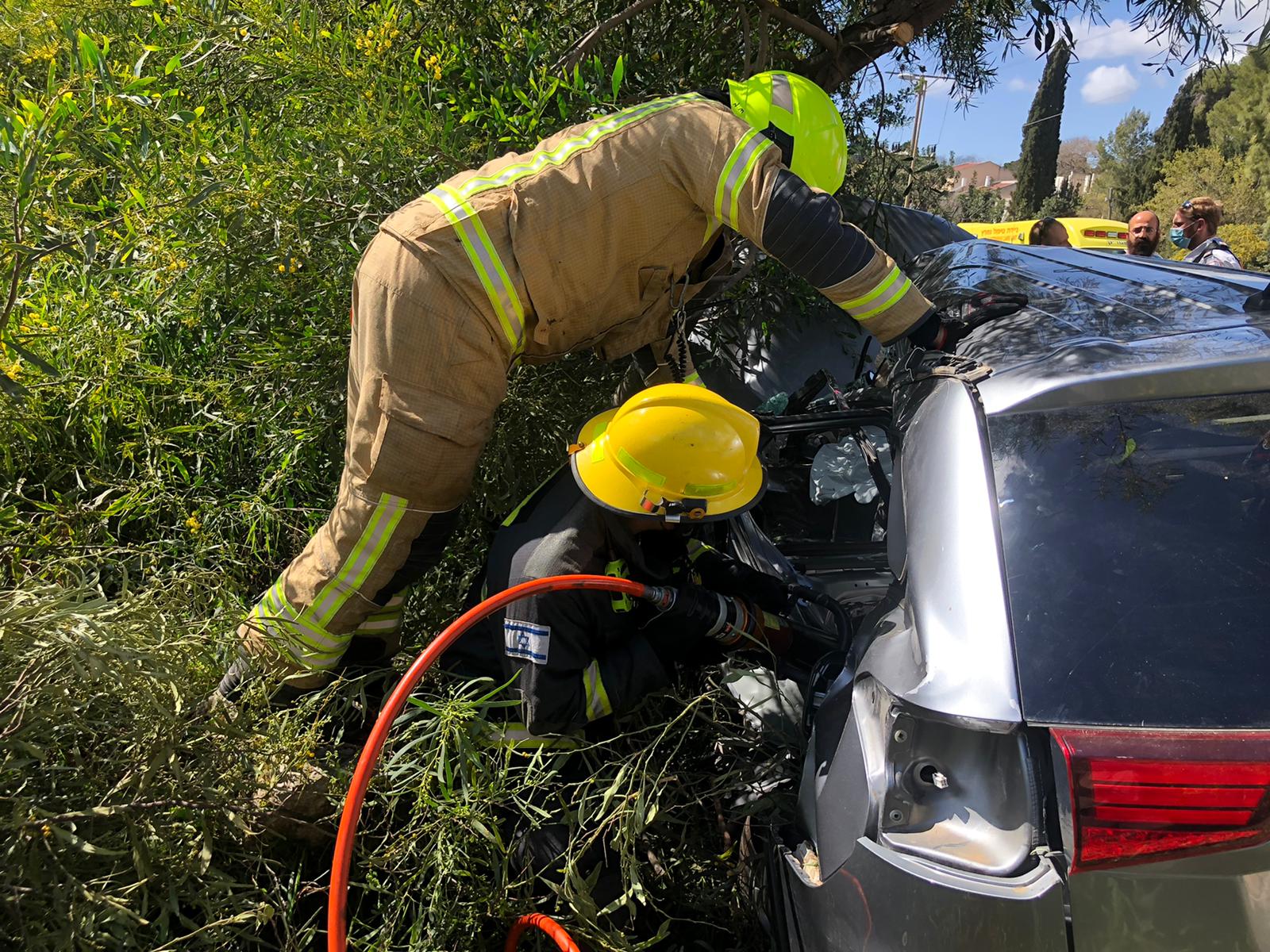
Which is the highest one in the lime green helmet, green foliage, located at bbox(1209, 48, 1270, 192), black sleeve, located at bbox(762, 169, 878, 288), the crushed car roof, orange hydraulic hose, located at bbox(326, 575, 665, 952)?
green foliage, located at bbox(1209, 48, 1270, 192)

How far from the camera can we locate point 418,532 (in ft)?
8.57

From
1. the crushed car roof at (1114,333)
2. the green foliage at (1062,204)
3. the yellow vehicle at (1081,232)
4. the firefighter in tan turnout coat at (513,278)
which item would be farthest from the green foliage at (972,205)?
the green foliage at (1062,204)

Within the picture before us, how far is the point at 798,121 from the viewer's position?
2568 mm

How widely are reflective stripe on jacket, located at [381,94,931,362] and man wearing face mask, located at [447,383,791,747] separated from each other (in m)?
0.43

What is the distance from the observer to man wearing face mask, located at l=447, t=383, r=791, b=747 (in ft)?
6.73

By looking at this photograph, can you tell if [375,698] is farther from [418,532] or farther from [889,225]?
[889,225]

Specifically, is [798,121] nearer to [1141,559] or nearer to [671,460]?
[671,460]

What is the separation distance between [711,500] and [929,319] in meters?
0.74

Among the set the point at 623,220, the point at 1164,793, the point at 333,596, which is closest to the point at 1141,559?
the point at 1164,793

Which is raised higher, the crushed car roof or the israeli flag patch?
the crushed car roof

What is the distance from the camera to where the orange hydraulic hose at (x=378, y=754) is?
165 centimetres

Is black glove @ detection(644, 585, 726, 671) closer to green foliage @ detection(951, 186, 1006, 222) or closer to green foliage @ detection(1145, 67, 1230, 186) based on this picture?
green foliage @ detection(951, 186, 1006, 222)

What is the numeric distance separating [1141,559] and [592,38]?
3.26 metres

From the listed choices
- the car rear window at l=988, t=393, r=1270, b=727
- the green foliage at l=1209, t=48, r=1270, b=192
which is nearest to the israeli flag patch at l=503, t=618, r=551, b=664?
the car rear window at l=988, t=393, r=1270, b=727
